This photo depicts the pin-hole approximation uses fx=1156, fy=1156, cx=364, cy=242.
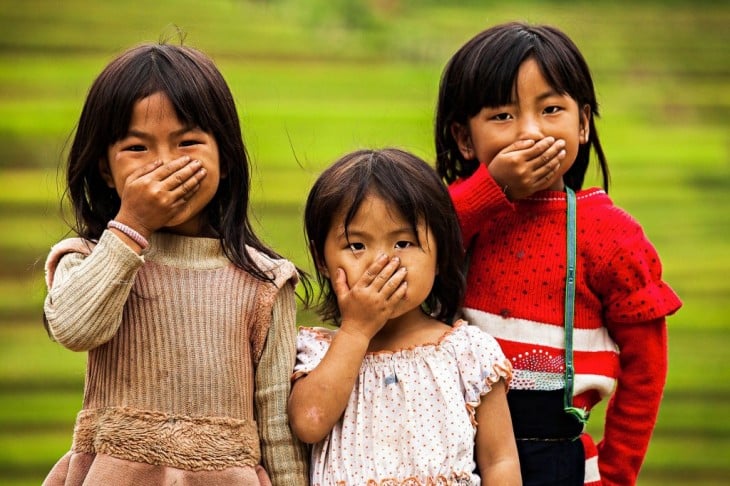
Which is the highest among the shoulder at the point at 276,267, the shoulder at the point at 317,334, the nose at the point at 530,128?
the nose at the point at 530,128

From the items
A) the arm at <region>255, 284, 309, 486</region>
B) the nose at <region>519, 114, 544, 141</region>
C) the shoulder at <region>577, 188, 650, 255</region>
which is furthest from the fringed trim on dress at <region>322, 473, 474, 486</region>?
the nose at <region>519, 114, 544, 141</region>

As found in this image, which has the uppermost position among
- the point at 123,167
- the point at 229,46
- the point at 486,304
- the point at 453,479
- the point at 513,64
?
the point at 229,46

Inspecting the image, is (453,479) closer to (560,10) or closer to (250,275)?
(250,275)

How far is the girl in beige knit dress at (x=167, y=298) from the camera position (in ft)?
6.63

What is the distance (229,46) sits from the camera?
16.0 ft

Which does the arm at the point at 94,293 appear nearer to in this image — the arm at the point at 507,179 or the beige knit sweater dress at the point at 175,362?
the beige knit sweater dress at the point at 175,362

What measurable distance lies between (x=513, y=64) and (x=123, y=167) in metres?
0.81

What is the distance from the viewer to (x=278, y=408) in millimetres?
2188

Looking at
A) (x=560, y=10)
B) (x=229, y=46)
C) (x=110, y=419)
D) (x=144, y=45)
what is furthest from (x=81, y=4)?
(x=110, y=419)

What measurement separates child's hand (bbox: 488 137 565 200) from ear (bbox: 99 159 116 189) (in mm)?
754

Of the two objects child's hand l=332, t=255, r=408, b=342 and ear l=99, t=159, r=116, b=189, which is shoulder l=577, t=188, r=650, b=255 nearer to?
child's hand l=332, t=255, r=408, b=342

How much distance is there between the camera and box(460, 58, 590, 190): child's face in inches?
91.5

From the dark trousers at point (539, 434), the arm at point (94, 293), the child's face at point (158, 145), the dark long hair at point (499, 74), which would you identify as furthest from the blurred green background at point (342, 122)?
the arm at point (94, 293)

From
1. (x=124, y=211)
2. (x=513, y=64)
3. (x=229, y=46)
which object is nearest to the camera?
(x=124, y=211)
